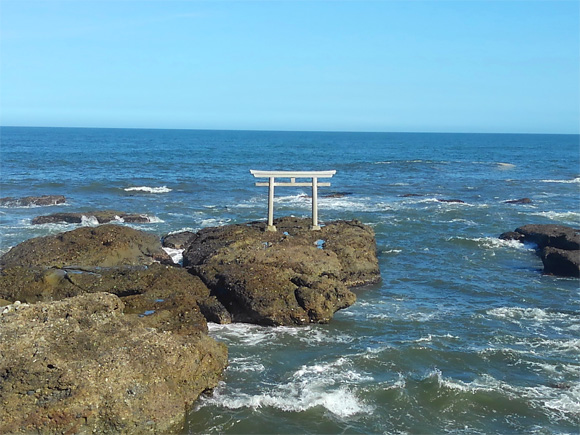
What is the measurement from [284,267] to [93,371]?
7.66 m

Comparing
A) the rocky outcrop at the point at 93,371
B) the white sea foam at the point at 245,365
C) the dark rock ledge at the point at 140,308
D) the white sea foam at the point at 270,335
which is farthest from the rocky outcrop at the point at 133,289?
the rocky outcrop at the point at 93,371

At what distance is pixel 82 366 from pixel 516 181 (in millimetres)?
49083

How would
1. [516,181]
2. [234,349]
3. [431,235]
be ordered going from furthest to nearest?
[516,181]
[431,235]
[234,349]

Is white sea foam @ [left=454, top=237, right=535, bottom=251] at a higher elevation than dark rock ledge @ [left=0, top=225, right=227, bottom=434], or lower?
lower

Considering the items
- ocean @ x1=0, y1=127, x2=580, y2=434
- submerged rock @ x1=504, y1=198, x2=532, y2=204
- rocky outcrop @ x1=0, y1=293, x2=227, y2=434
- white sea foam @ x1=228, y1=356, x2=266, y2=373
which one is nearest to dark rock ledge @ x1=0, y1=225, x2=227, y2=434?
rocky outcrop @ x1=0, y1=293, x2=227, y2=434

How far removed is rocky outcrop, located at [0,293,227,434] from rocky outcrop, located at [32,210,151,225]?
18300mm

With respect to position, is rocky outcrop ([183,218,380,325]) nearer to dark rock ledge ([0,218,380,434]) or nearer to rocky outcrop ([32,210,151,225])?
dark rock ledge ([0,218,380,434])

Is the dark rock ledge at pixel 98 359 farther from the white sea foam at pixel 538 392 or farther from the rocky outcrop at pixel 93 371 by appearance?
the white sea foam at pixel 538 392

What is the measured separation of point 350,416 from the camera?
37.4 feet

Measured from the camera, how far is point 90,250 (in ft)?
64.8

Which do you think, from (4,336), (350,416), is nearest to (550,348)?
(350,416)

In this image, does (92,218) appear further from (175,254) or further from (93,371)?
(93,371)

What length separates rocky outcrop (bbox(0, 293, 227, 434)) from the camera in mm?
9648

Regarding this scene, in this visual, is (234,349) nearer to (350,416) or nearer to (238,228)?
(350,416)
